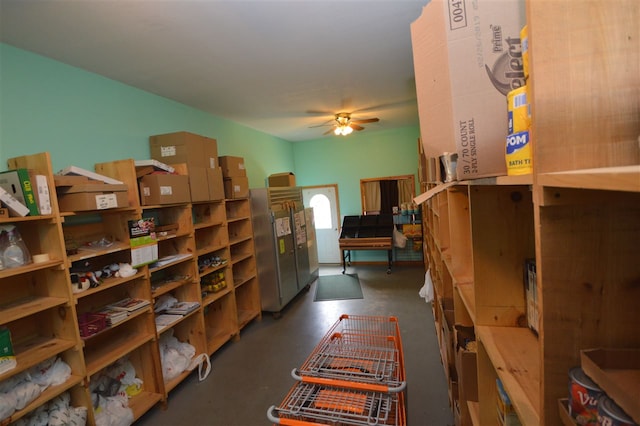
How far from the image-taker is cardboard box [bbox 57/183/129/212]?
6.05 ft

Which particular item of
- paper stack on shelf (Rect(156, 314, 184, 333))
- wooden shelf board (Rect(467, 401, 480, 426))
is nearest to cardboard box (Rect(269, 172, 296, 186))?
paper stack on shelf (Rect(156, 314, 184, 333))

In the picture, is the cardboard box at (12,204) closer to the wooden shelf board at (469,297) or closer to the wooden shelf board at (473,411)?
the wooden shelf board at (469,297)

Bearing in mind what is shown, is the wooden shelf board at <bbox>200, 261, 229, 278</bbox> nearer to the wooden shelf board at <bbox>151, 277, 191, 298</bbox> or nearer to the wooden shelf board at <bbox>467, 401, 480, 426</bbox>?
the wooden shelf board at <bbox>151, 277, 191, 298</bbox>

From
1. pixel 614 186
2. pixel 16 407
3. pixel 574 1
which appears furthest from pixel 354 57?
pixel 16 407

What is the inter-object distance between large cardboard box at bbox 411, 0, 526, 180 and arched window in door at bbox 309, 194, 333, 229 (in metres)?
5.71

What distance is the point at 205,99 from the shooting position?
323 centimetres

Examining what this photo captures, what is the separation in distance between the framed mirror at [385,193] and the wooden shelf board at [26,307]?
17.2ft

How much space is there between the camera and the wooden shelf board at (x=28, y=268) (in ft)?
4.95

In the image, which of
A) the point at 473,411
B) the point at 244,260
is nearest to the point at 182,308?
the point at 244,260

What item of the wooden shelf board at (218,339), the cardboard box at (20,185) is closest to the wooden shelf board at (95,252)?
the cardboard box at (20,185)

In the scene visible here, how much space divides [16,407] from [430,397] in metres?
2.67

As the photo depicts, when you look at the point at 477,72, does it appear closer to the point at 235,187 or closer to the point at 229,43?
the point at 229,43

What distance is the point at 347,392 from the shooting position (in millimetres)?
1338

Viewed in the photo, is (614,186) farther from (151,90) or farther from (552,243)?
(151,90)
